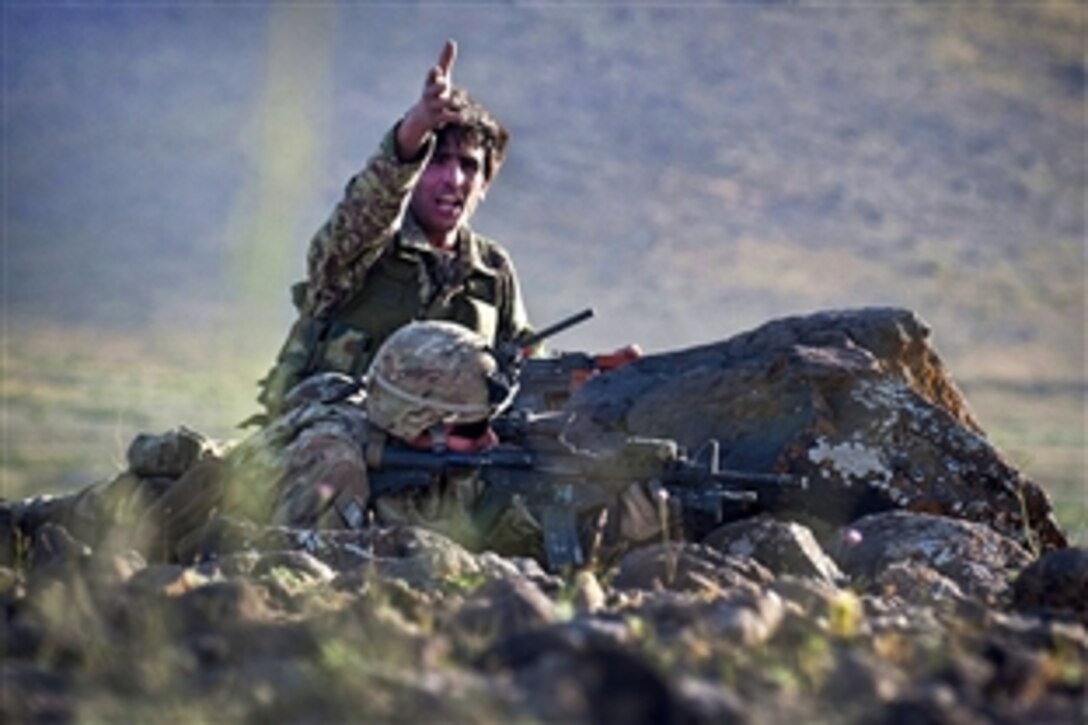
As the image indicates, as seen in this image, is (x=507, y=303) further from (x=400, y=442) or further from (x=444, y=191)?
(x=400, y=442)

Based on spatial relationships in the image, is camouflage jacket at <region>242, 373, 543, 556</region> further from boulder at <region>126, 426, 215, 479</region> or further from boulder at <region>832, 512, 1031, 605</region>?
boulder at <region>832, 512, 1031, 605</region>

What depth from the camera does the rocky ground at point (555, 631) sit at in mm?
2557

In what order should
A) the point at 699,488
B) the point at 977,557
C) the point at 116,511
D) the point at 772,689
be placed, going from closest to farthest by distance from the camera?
the point at 772,689
the point at 977,557
the point at 699,488
the point at 116,511

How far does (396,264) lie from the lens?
923cm

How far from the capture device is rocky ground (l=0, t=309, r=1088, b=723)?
2.56m

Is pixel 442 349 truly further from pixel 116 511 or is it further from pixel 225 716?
pixel 225 716

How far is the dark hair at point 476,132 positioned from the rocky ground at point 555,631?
261 centimetres

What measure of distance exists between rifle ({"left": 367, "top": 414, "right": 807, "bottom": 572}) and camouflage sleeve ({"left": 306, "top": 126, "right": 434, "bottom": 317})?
2.12m

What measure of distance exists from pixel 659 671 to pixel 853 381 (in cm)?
551

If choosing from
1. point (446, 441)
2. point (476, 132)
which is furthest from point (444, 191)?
point (446, 441)

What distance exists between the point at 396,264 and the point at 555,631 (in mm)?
6432

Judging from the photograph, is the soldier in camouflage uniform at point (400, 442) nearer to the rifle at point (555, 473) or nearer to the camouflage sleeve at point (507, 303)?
the rifle at point (555, 473)

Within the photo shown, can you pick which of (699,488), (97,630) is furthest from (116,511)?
(97,630)

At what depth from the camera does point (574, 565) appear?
645 centimetres
